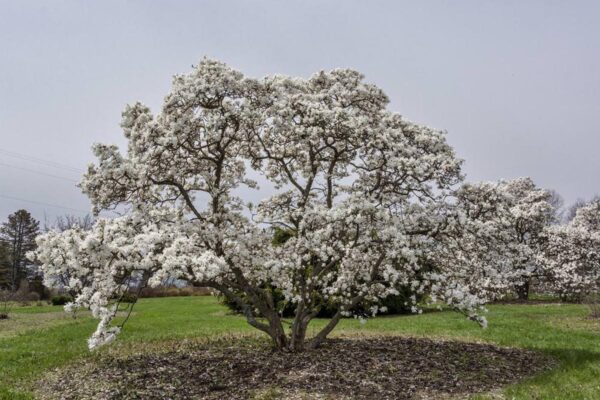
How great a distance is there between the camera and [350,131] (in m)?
11.7

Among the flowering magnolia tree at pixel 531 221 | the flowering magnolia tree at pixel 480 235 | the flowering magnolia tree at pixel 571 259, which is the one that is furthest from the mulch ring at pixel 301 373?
the flowering magnolia tree at pixel 531 221

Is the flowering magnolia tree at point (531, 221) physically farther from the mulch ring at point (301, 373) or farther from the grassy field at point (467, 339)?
the mulch ring at point (301, 373)

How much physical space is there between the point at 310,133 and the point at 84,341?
12089 millimetres

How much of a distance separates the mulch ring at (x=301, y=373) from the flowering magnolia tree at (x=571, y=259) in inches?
782

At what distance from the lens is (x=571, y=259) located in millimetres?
32062

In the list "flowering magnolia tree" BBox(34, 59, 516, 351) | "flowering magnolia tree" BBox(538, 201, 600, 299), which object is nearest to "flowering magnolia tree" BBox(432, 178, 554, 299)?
"flowering magnolia tree" BBox(34, 59, 516, 351)

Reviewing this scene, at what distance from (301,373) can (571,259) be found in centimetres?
2677

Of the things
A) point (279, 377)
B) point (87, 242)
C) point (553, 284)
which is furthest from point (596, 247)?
point (87, 242)

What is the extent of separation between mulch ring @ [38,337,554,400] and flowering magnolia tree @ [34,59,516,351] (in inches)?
47.7

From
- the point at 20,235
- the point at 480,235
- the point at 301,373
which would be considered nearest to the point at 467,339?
the point at 480,235

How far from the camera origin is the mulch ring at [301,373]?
10.1 m

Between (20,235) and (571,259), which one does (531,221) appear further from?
(20,235)

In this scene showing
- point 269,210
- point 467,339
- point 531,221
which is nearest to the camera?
point 269,210

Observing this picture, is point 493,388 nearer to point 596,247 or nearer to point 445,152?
point 445,152
